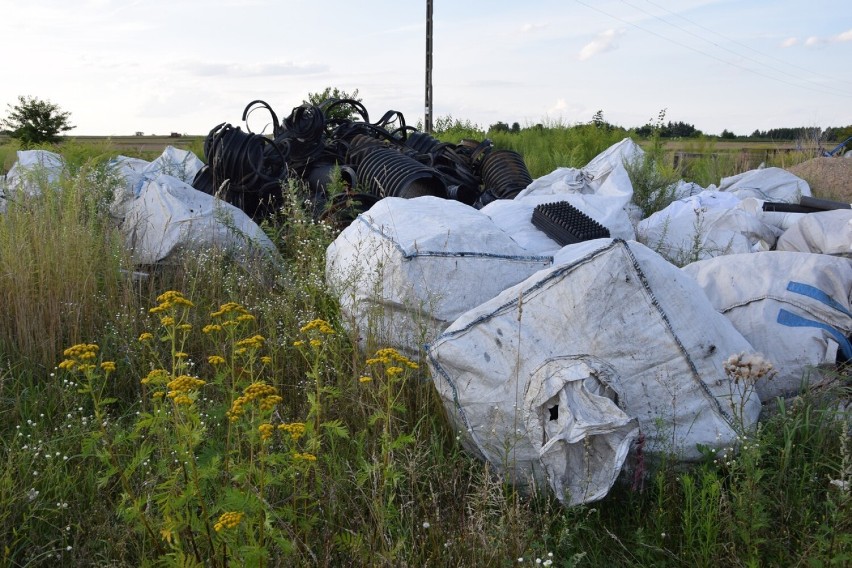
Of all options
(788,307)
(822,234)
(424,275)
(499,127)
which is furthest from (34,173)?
(499,127)

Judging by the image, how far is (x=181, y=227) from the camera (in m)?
4.34

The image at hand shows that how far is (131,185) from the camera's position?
5188mm

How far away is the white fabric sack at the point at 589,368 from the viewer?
2404 millimetres

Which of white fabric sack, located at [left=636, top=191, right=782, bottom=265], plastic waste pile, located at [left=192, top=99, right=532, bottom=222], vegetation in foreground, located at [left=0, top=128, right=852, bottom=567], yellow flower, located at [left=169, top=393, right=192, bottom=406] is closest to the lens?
yellow flower, located at [left=169, top=393, right=192, bottom=406]

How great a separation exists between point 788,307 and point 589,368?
1272mm

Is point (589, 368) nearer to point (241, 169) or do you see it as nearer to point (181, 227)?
point (181, 227)

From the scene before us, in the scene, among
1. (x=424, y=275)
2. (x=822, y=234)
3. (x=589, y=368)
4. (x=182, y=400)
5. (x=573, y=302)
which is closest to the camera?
(x=182, y=400)

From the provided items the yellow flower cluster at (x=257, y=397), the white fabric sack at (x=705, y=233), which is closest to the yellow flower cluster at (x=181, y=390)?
the yellow flower cluster at (x=257, y=397)

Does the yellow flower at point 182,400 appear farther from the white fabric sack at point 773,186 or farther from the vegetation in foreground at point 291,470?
the white fabric sack at point 773,186

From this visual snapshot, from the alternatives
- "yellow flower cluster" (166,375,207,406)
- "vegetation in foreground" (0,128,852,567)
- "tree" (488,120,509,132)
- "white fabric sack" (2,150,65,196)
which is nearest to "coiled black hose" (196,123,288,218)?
"white fabric sack" (2,150,65,196)

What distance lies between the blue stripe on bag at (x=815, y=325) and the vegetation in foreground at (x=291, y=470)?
36 cm

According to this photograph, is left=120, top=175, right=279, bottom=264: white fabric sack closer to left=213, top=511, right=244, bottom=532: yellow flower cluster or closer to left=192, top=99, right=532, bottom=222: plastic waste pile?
left=192, top=99, right=532, bottom=222: plastic waste pile

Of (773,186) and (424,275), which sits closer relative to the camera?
(424,275)

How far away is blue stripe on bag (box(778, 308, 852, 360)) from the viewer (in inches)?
122
